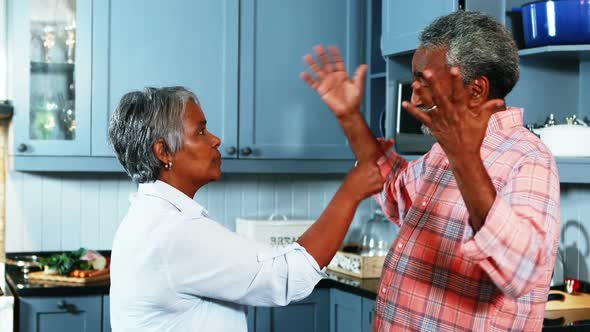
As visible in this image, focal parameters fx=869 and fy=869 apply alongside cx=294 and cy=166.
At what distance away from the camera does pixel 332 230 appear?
1.72 m

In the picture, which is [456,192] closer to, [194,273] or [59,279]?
[194,273]

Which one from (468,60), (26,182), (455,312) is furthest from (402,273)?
(26,182)

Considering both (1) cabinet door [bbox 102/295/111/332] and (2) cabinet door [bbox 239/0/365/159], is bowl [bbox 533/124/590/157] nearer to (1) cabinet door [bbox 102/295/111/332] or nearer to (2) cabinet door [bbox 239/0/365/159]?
(2) cabinet door [bbox 239/0/365/159]

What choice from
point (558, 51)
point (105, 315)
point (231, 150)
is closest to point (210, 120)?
point (231, 150)

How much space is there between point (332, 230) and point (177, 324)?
355 millimetres

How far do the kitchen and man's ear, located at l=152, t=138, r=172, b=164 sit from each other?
1767 mm

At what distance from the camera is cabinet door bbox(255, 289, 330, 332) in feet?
11.6

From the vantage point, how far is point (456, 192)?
1.76 m

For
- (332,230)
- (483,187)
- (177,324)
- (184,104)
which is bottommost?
(177,324)

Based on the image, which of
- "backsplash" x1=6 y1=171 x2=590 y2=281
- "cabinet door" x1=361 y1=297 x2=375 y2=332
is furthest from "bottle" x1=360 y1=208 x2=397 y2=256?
"cabinet door" x1=361 y1=297 x2=375 y2=332

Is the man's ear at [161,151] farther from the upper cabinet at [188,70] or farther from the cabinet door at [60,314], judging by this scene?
the upper cabinet at [188,70]

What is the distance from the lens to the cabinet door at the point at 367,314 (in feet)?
10.6

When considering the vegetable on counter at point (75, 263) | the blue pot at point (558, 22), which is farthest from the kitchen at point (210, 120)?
the blue pot at point (558, 22)

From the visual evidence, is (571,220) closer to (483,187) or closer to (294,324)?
(294,324)
